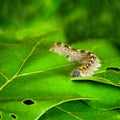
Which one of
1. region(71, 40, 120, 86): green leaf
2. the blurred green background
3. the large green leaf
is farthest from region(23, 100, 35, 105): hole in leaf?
the blurred green background

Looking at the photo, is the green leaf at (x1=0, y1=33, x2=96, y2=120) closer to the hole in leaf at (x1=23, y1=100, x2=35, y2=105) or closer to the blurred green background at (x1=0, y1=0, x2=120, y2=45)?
the hole in leaf at (x1=23, y1=100, x2=35, y2=105)

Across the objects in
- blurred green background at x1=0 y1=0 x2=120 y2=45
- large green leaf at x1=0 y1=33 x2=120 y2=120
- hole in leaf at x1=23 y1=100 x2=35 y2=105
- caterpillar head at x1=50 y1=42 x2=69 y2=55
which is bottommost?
hole in leaf at x1=23 y1=100 x2=35 y2=105

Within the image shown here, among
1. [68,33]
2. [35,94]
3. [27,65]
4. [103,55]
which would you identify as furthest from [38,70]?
[68,33]

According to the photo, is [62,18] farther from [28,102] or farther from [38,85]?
[28,102]

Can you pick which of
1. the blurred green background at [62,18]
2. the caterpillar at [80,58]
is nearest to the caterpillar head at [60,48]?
the caterpillar at [80,58]

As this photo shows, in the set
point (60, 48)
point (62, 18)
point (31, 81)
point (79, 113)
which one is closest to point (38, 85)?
point (31, 81)

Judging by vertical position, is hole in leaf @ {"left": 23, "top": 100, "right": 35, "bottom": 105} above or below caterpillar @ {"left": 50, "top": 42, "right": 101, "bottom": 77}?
below

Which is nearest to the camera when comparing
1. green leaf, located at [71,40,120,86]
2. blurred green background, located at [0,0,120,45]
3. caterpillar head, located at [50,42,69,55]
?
green leaf, located at [71,40,120,86]
